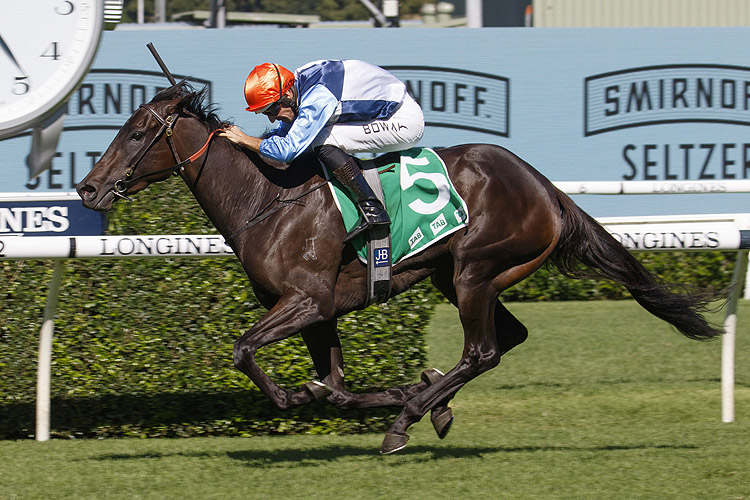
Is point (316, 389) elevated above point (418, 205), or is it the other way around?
point (418, 205)

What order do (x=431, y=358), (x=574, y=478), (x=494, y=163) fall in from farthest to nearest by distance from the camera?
(x=431, y=358)
(x=494, y=163)
(x=574, y=478)

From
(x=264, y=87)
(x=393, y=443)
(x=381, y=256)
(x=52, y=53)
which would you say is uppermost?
(x=52, y=53)

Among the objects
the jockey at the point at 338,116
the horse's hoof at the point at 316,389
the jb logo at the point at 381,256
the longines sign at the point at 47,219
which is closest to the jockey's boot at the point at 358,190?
the jockey at the point at 338,116

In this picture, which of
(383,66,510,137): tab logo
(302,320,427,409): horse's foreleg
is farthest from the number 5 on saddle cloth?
(383,66,510,137): tab logo

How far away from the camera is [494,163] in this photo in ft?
13.2

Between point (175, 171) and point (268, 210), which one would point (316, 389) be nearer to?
point (268, 210)

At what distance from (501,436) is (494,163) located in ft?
4.04

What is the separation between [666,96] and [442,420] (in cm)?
610

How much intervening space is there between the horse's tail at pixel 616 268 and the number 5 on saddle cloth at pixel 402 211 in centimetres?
51

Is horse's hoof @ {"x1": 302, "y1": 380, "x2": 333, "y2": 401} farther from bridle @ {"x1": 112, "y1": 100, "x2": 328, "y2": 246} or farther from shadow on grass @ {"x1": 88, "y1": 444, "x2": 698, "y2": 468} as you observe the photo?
bridle @ {"x1": 112, "y1": 100, "x2": 328, "y2": 246}

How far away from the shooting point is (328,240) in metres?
3.79

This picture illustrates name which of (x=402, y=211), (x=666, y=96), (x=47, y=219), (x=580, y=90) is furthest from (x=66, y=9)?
(x=666, y=96)

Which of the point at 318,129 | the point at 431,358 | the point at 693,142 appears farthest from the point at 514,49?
the point at 318,129

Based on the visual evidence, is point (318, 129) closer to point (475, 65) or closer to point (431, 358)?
point (431, 358)
